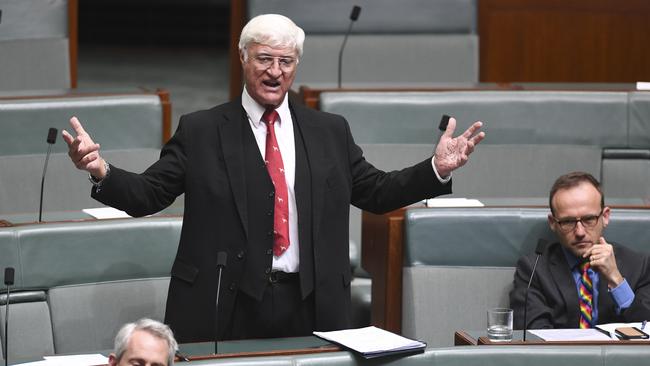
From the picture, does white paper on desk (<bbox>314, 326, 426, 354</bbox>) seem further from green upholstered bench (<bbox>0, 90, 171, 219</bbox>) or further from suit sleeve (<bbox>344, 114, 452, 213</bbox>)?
green upholstered bench (<bbox>0, 90, 171, 219</bbox>)

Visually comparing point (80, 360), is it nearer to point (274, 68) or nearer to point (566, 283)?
point (274, 68)

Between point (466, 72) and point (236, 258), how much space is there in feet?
5.11

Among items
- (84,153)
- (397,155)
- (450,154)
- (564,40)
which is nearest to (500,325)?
(450,154)

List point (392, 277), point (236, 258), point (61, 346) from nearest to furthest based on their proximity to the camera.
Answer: point (236, 258) → point (61, 346) → point (392, 277)

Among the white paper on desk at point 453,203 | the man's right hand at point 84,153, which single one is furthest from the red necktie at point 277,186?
the white paper on desk at point 453,203

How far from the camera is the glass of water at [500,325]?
139 cm

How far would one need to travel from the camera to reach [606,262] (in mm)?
1585

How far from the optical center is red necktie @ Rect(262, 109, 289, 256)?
1403 mm

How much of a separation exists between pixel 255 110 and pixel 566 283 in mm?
530

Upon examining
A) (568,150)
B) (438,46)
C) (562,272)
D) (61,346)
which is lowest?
(61,346)

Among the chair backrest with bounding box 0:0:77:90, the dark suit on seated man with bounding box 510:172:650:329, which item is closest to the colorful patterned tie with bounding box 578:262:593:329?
the dark suit on seated man with bounding box 510:172:650:329

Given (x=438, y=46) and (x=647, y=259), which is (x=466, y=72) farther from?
(x=647, y=259)

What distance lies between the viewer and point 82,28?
4938 millimetres

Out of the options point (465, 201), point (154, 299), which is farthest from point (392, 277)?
point (154, 299)
